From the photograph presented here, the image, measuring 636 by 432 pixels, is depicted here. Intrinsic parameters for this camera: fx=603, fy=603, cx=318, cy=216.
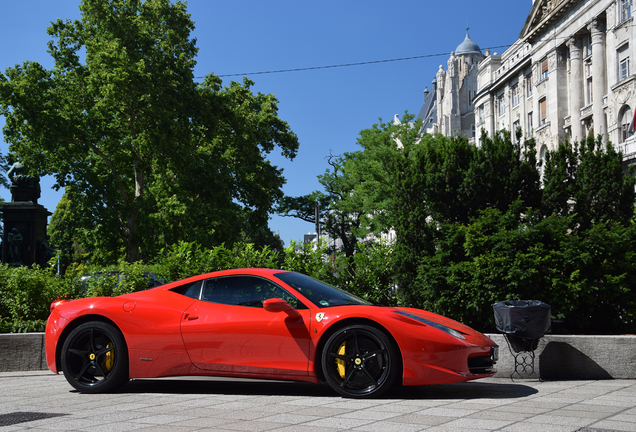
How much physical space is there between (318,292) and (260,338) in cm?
83

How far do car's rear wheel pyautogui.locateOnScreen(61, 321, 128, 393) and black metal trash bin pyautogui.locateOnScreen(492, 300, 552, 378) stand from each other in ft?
14.3

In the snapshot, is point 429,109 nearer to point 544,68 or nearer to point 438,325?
point 544,68

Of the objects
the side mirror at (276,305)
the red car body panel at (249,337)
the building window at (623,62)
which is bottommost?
the red car body panel at (249,337)

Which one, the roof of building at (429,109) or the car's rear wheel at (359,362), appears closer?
the car's rear wheel at (359,362)

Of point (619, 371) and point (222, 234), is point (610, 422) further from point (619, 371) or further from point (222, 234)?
point (222, 234)

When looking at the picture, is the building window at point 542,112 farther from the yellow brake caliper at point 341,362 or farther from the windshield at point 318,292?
the yellow brake caliper at point 341,362

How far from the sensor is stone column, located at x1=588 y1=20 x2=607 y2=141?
3766 cm

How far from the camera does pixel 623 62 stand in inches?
1416

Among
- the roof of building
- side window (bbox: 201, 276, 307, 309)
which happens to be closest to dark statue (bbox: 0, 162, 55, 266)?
side window (bbox: 201, 276, 307, 309)

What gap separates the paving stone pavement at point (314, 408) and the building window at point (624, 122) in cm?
3215

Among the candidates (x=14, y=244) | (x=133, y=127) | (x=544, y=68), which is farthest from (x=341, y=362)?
(x=544, y=68)

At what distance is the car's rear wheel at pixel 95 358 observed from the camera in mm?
6480

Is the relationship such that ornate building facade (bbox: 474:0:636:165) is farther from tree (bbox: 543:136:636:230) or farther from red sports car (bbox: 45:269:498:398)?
red sports car (bbox: 45:269:498:398)

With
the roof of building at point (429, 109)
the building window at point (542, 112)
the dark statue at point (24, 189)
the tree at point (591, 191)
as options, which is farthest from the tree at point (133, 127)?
the roof of building at point (429, 109)
